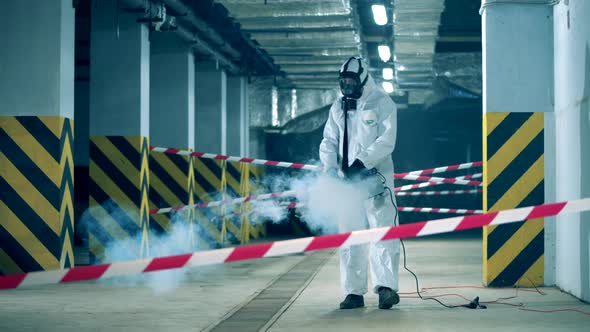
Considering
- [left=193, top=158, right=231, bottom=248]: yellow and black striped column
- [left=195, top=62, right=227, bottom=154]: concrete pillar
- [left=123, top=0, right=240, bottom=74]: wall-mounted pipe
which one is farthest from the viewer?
[left=195, top=62, right=227, bottom=154]: concrete pillar

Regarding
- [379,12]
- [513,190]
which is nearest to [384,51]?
[379,12]

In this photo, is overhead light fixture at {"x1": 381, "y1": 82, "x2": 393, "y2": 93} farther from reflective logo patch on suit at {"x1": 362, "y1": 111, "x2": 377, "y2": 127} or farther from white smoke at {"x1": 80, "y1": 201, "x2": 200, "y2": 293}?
reflective logo patch on suit at {"x1": 362, "y1": 111, "x2": 377, "y2": 127}

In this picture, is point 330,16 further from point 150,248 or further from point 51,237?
point 51,237

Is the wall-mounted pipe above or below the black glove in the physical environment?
above

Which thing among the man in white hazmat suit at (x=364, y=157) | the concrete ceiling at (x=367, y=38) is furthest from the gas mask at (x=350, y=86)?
the concrete ceiling at (x=367, y=38)

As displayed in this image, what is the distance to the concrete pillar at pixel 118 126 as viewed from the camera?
9.58 metres

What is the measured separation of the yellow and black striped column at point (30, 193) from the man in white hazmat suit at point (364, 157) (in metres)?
2.88

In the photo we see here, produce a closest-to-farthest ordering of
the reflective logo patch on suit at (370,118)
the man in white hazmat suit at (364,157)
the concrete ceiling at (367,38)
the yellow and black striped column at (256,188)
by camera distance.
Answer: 1. the man in white hazmat suit at (364,157)
2. the reflective logo patch on suit at (370,118)
3. the concrete ceiling at (367,38)
4. the yellow and black striped column at (256,188)

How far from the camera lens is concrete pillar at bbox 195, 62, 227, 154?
45.0 feet

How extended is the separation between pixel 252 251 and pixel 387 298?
2.14m

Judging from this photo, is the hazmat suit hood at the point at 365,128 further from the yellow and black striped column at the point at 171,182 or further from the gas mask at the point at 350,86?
Answer: the yellow and black striped column at the point at 171,182

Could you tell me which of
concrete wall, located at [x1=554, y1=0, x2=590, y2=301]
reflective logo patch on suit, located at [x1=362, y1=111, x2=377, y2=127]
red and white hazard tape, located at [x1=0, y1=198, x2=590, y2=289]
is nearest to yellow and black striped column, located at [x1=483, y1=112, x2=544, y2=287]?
concrete wall, located at [x1=554, y1=0, x2=590, y2=301]

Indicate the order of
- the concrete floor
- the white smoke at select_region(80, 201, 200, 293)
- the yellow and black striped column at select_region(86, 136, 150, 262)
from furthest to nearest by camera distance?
1. the yellow and black striped column at select_region(86, 136, 150, 262)
2. the white smoke at select_region(80, 201, 200, 293)
3. the concrete floor

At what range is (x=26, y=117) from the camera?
724 cm
